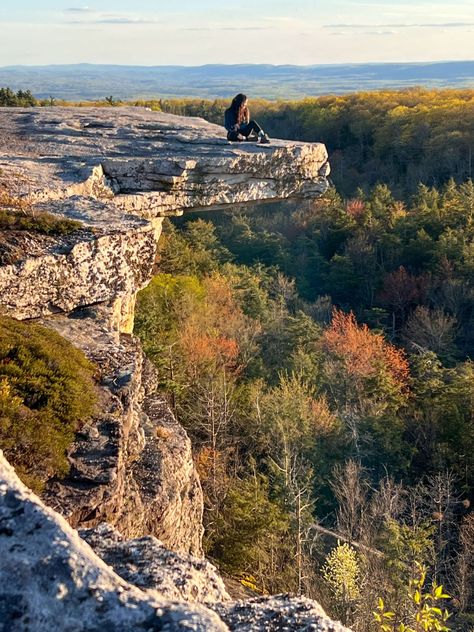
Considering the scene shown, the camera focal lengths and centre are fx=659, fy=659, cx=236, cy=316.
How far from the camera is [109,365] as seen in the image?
7.31 meters

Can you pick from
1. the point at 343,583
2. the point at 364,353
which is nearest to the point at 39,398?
the point at 343,583

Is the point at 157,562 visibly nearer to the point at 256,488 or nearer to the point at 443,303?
the point at 256,488

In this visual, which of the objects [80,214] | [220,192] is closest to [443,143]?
[220,192]

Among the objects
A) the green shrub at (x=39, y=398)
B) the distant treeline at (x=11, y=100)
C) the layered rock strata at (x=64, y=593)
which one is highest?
the distant treeline at (x=11, y=100)

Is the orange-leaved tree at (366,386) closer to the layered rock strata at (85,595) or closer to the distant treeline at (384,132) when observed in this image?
the layered rock strata at (85,595)

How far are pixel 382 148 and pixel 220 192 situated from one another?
48.2 meters

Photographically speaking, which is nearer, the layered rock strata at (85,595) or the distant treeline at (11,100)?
the layered rock strata at (85,595)

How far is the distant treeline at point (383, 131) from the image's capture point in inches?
2116

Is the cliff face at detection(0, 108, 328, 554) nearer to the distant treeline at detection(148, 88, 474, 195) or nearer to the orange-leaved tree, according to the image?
the orange-leaved tree

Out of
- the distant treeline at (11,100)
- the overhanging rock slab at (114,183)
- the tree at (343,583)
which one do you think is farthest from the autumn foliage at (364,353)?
the distant treeline at (11,100)

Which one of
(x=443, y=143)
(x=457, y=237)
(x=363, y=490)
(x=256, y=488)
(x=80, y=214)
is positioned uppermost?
(x=443, y=143)

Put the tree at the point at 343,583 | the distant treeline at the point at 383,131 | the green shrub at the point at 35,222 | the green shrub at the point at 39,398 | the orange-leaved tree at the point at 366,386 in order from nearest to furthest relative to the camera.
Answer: the green shrub at the point at 39,398
the green shrub at the point at 35,222
the tree at the point at 343,583
the orange-leaved tree at the point at 366,386
the distant treeline at the point at 383,131

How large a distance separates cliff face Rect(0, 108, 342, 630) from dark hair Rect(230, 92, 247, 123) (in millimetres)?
683

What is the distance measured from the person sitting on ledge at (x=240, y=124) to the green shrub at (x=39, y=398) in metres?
9.21
